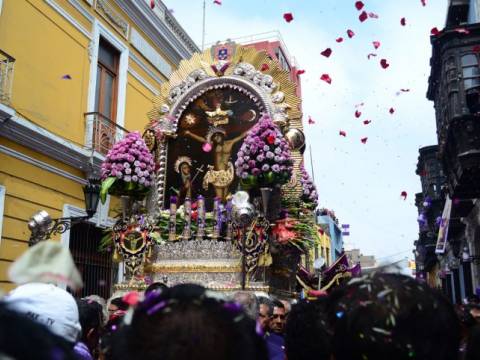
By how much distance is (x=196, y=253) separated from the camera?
5.57 metres

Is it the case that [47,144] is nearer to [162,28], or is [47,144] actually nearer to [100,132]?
[100,132]

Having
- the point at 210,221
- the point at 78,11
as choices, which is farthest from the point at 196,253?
the point at 78,11

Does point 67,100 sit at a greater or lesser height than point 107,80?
lesser

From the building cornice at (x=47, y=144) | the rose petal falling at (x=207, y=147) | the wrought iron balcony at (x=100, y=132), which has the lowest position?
the rose petal falling at (x=207, y=147)

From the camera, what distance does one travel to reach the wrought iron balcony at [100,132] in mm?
10508

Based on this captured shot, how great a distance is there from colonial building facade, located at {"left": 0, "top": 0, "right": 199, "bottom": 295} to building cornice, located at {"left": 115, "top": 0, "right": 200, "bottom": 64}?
0.11 feet

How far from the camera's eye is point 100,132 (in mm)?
10742

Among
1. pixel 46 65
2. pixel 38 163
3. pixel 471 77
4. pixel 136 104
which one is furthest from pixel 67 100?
pixel 471 77

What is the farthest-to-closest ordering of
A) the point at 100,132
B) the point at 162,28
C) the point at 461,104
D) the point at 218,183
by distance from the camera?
1. the point at 461,104
2. the point at 162,28
3. the point at 100,132
4. the point at 218,183

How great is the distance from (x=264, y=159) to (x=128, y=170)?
1542 millimetres

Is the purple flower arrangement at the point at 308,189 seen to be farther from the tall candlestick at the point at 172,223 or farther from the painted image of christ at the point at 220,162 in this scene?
the tall candlestick at the point at 172,223

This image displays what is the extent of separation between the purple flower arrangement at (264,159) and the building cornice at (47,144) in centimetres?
441

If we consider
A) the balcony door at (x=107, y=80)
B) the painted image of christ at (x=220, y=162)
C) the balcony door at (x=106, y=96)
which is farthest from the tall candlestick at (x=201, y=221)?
the balcony door at (x=107, y=80)

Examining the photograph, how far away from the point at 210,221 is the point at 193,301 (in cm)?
472
